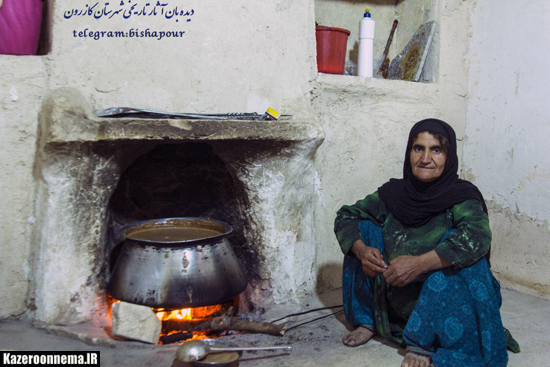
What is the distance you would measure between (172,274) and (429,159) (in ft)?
3.78

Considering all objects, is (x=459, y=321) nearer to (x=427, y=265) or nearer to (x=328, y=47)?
(x=427, y=265)

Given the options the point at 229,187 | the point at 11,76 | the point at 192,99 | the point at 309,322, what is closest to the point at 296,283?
the point at 309,322

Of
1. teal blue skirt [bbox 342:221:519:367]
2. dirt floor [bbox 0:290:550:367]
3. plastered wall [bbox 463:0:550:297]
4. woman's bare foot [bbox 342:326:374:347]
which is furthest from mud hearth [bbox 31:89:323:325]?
plastered wall [bbox 463:0:550:297]

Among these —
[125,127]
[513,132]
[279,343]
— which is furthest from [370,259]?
[513,132]

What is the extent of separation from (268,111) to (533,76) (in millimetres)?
1522

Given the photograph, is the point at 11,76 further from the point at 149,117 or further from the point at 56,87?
the point at 149,117

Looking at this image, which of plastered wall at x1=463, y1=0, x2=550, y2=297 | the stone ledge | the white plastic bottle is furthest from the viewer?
the white plastic bottle

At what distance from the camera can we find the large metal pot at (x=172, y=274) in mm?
2037

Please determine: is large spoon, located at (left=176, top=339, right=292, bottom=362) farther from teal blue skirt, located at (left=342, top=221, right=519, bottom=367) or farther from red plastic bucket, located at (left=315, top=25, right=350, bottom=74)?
red plastic bucket, located at (left=315, top=25, right=350, bottom=74)

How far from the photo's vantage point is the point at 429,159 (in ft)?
6.55

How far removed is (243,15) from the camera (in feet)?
7.66

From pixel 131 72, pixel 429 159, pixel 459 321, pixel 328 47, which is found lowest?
pixel 459 321

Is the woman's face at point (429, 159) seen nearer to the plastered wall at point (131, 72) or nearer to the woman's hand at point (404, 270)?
the woman's hand at point (404, 270)

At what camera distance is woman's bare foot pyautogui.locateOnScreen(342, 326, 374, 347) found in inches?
81.8
